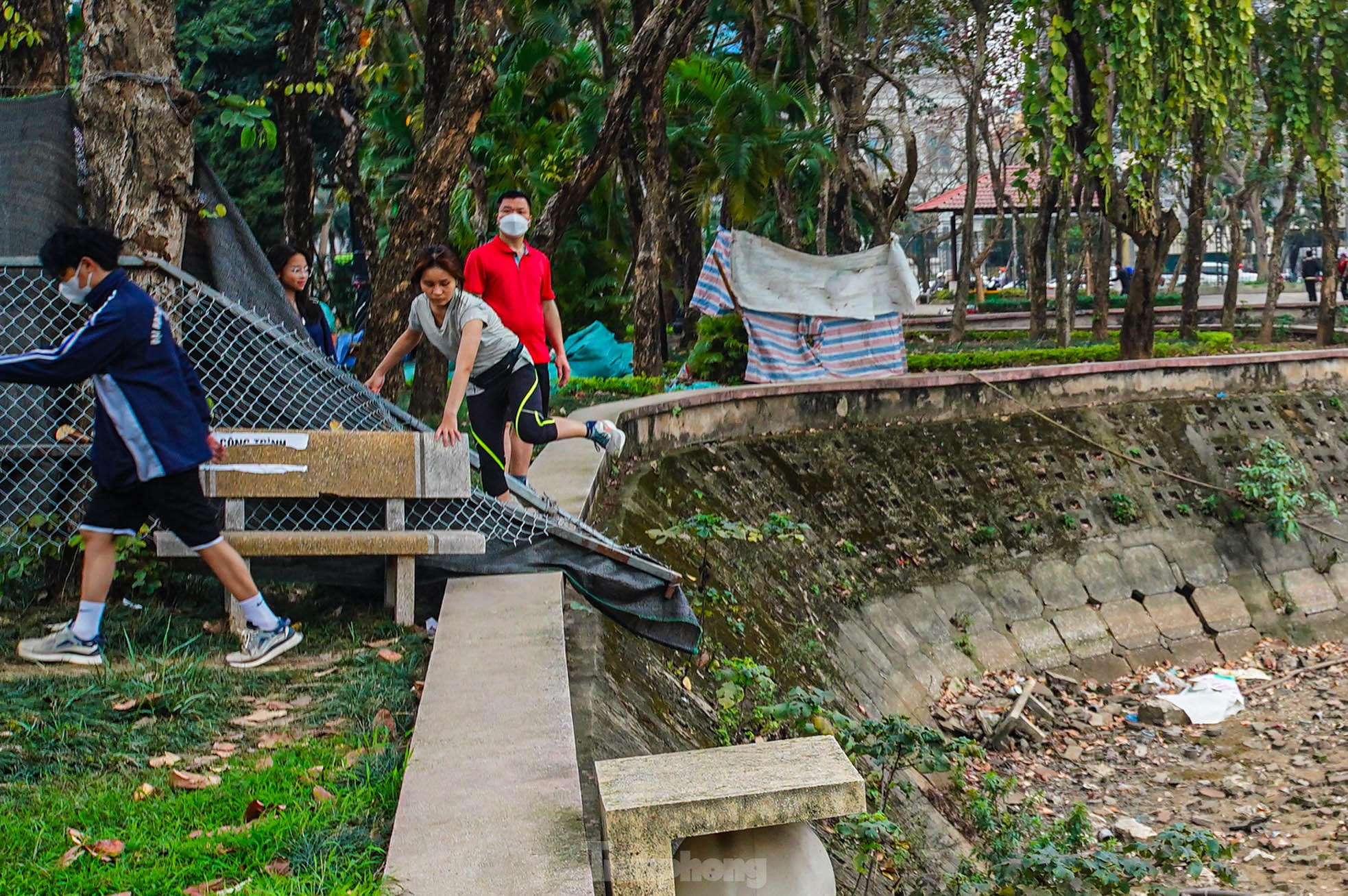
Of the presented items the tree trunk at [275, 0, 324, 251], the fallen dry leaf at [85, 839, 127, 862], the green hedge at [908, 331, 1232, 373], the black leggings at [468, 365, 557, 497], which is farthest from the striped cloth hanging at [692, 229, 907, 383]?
the fallen dry leaf at [85, 839, 127, 862]

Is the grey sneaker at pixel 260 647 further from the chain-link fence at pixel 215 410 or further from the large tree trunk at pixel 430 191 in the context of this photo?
the large tree trunk at pixel 430 191

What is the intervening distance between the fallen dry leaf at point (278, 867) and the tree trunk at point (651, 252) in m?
11.6

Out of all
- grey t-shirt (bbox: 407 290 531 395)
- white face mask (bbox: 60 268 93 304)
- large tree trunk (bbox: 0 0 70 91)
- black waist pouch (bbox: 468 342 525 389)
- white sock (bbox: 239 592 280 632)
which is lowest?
white sock (bbox: 239 592 280 632)

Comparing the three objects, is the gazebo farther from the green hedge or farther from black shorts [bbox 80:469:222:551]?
black shorts [bbox 80:469:222:551]

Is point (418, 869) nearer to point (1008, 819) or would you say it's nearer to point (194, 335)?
point (194, 335)

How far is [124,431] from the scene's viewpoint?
4402 mm

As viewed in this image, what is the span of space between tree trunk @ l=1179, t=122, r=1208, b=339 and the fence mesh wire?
15735mm

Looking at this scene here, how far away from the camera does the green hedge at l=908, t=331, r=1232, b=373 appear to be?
16.8 metres

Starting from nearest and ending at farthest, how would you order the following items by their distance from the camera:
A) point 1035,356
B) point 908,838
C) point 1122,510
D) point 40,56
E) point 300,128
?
point 908,838 → point 40,56 → point 300,128 → point 1122,510 → point 1035,356

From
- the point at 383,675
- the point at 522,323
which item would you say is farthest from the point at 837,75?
the point at 383,675

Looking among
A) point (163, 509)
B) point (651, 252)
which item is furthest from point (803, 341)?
point (163, 509)

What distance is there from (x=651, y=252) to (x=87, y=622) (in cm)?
1037

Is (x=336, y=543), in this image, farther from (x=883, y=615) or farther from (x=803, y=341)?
(x=803, y=341)

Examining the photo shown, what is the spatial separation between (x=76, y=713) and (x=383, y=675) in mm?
938
